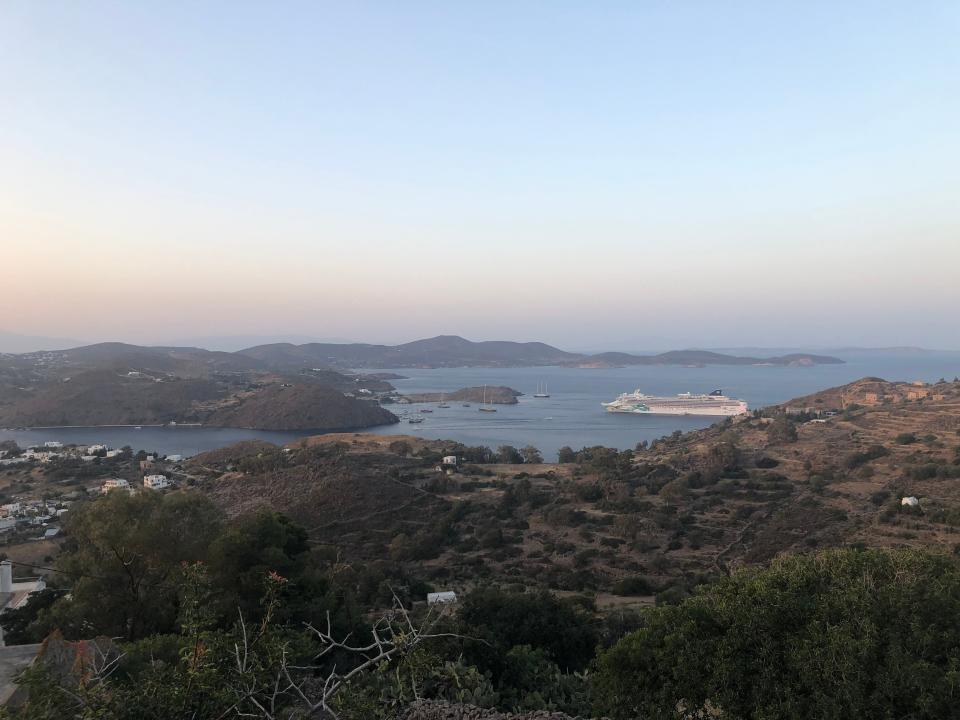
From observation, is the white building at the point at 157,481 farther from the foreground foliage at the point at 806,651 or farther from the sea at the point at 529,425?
the foreground foliage at the point at 806,651

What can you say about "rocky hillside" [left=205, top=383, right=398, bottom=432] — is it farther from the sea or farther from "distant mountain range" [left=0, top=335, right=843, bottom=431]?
the sea

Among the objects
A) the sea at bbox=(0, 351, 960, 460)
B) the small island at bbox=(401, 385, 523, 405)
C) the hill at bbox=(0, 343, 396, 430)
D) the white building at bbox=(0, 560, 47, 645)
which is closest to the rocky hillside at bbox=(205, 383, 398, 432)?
the hill at bbox=(0, 343, 396, 430)

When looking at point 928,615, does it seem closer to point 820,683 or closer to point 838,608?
point 838,608

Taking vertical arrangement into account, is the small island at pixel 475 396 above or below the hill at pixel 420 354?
below

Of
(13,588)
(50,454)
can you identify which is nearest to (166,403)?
(50,454)

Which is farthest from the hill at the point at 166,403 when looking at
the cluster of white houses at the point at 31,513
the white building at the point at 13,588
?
the white building at the point at 13,588

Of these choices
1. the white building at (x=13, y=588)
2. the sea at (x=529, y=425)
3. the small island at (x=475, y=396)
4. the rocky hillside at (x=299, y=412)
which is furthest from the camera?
the small island at (x=475, y=396)

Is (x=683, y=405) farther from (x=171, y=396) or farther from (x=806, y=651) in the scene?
(x=806, y=651)
